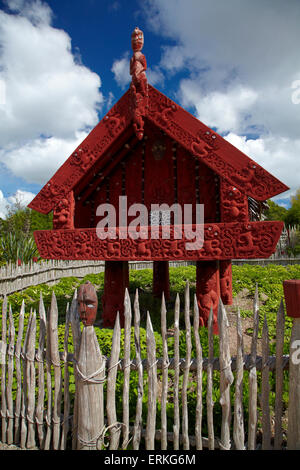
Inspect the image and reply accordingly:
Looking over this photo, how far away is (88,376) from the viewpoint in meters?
2.11

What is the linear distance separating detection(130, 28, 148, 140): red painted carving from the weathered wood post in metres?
2.76

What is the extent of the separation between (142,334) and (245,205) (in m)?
2.64

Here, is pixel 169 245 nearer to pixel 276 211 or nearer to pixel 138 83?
pixel 138 83

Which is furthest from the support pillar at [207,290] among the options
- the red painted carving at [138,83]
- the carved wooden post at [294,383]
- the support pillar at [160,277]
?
the support pillar at [160,277]

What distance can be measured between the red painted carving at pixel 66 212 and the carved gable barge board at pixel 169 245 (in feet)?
0.39

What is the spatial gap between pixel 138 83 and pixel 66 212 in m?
2.12

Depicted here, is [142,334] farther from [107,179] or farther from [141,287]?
[141,287]

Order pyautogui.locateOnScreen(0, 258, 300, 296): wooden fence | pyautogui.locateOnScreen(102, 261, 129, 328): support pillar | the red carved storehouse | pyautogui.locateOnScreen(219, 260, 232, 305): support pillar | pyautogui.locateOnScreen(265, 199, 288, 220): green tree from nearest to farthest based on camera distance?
the red carved storehouse, pyautogui.locateOnScreen(102, 261, 129, 328): support pillar, pyautogui.locateOnScreen(219, 260, 232, 305): support pillar, pyautogui.locateOnScreen(0, 258, 300, 296): wooden fence, pyautogui.locateOnScreen(265, 199, 288, 220): green tree

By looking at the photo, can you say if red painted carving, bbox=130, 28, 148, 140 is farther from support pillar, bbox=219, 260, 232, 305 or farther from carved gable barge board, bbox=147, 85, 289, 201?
support pillar, bbox=219, 260, 232, 305

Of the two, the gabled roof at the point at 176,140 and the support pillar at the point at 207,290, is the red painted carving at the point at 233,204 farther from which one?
the support pillar at the point at 207,290

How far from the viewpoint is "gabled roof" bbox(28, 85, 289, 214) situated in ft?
11.6

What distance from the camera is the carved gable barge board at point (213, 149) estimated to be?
3.47 meters

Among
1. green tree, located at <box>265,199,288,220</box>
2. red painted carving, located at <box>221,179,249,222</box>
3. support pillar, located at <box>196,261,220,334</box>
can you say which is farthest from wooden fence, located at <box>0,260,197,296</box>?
green tree, located at <box>265,199,288,220</box>
